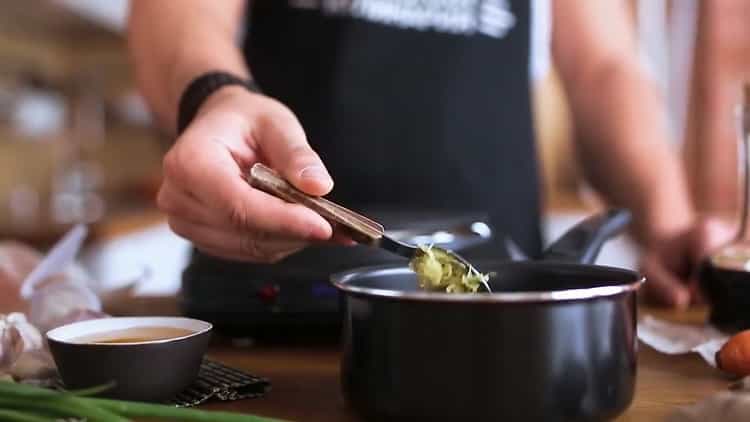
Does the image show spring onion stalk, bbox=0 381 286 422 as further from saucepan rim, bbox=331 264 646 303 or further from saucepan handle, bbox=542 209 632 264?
saucepan handle, bbox=542 209 632 264

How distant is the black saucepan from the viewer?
1.43 feet

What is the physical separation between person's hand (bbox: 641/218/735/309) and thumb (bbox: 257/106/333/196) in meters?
0.47

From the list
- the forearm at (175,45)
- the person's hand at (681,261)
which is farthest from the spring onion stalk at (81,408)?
the person's hand at (681,261)

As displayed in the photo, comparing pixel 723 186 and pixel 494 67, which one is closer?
pixel 494 67

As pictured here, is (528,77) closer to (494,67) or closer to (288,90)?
(494,67)

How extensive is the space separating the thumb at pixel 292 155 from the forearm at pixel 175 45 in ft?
0.67

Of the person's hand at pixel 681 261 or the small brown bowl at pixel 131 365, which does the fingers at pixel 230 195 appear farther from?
the person's hand at pixel 681 261

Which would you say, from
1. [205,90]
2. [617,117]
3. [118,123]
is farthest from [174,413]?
[118,123]

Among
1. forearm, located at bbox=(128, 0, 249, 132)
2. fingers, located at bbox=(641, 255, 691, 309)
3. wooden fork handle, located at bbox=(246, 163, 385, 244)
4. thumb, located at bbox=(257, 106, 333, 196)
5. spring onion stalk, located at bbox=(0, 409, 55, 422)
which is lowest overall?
fingers, located at bbox=(641, 255, 691, 309)

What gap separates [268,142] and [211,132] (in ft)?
0.14

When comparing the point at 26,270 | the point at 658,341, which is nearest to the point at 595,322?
the point at 658,341

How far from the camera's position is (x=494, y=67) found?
1.21m

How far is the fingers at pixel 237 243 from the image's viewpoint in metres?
0.63

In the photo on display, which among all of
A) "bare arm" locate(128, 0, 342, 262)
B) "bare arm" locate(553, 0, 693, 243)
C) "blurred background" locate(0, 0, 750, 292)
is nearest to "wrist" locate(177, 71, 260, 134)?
"bare arm" locate(128, 0, 342, 262)
